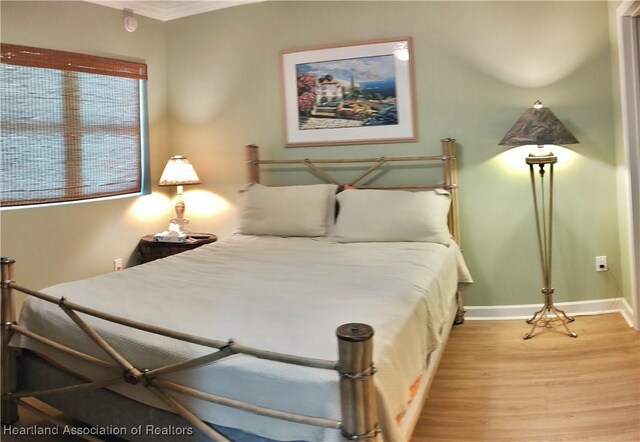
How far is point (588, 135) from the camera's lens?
3680 mm

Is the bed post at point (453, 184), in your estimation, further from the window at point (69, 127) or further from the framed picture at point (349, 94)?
the window at point (69, 127)

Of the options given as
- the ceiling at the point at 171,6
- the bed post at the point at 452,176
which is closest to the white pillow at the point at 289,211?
the bed post at the point at 452,176

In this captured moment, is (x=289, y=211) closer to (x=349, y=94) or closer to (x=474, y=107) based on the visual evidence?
(x=349, y=94)

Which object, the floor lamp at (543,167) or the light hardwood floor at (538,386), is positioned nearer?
the light hardwood floor at (538,386)

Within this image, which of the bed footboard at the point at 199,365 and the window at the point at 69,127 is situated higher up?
the window at the point at 69,127

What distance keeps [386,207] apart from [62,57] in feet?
7.99

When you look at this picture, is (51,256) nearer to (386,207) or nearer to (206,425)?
(386,207)

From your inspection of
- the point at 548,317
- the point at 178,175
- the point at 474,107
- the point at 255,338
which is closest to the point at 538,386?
the point at 548,317

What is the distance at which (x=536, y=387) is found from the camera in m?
2.78

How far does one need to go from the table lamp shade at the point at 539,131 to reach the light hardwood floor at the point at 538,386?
1213 millimetres

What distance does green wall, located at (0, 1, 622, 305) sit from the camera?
3658mm

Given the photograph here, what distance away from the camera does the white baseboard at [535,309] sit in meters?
3.78

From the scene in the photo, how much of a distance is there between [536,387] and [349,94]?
2366 millimetres

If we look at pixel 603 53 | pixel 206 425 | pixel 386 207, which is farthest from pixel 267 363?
pixel 603 53
